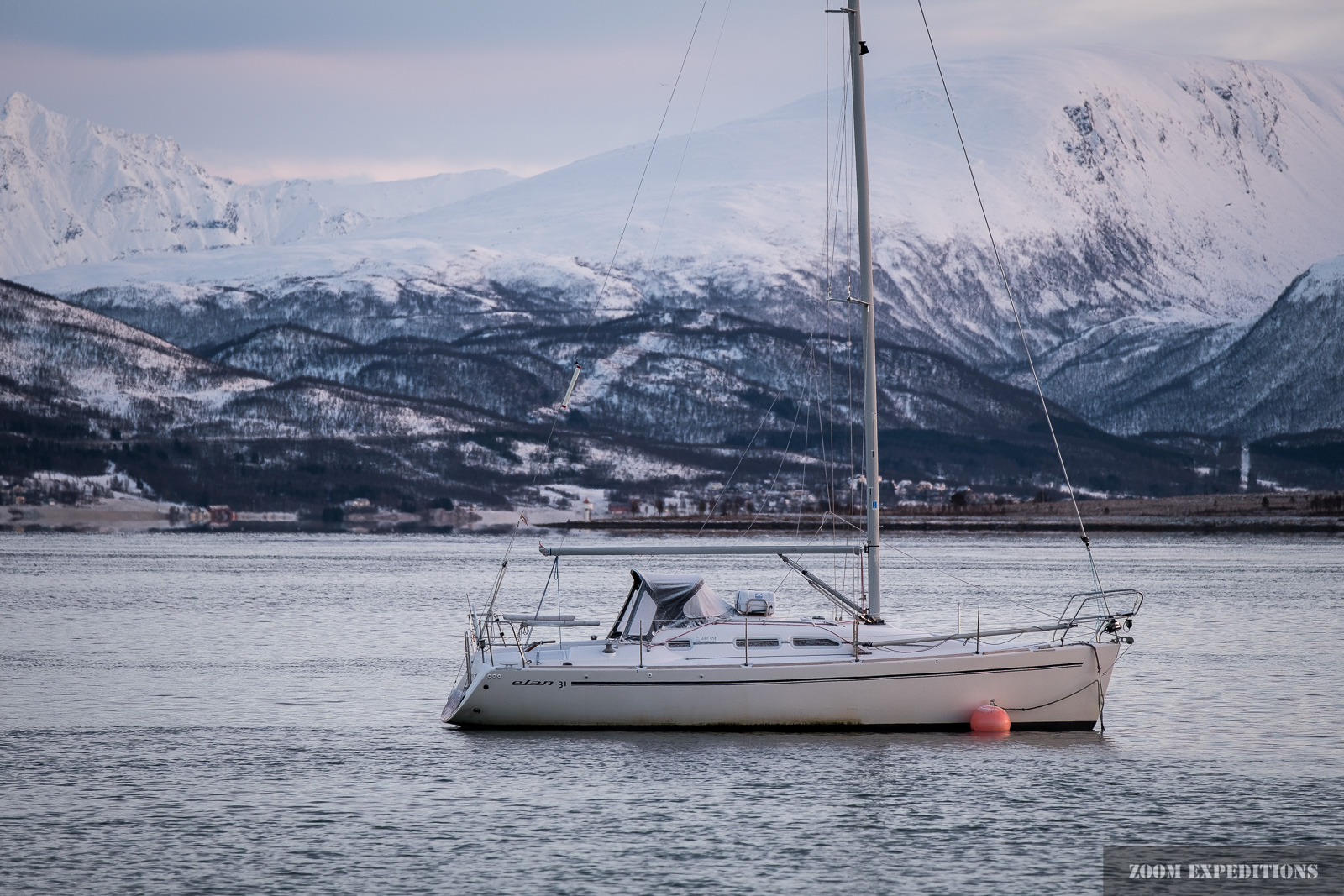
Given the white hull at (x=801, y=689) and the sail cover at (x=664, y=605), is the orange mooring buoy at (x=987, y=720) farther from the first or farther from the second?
the sail cover at (x=664, y=605)

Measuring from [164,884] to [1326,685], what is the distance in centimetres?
3885

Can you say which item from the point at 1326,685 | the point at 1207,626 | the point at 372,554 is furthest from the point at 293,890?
the point at 372,554

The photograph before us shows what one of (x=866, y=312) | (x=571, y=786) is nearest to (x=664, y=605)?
(x=571, y=786)

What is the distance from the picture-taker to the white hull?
36.1 meters

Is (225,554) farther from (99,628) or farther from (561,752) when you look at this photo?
(561,752)

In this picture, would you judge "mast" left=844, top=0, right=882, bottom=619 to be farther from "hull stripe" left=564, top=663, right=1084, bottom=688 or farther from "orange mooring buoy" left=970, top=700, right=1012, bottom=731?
"orange mooring buoy" left=970, top=700, right=1012, bottom=731

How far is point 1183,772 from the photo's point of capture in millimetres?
35312

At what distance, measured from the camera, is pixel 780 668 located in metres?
36.2

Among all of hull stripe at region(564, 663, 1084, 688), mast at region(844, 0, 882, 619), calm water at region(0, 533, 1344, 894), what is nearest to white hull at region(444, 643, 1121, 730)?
hull stripe at region(564, 663, 1084, 688)

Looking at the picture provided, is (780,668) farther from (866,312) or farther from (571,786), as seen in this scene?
(866,312)

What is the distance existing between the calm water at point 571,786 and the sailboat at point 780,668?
869 millimetres

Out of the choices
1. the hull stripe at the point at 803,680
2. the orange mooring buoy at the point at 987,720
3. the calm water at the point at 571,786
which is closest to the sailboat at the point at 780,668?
the hull stripe at the point at 803,680

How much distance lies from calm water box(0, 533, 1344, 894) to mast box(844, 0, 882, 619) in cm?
462

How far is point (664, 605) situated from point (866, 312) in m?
9.17
